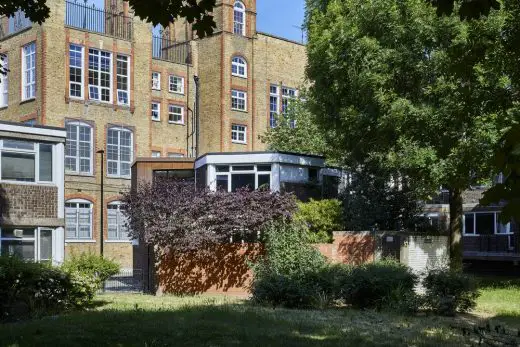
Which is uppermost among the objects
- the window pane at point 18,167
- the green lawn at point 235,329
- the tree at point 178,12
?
the tree at point 178,12

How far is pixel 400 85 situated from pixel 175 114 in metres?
29.5

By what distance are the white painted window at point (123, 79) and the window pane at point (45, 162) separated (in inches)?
751

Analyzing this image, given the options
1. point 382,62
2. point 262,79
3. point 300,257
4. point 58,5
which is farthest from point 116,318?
point 262,79

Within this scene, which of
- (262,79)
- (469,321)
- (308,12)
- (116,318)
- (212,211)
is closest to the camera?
(116,318)

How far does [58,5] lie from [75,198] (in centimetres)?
1181

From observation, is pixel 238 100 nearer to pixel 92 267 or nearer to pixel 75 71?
pixel 75 71

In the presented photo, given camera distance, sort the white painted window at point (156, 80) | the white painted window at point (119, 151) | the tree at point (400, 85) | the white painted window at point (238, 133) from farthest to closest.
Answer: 1. the white painted window at point (238, 133)
2. the white painted window at point (156, 80)
3. the white painted window at point (119, 151)
4. the tree at point (400, 85)

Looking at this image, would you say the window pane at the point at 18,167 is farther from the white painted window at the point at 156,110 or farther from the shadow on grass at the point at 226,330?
the white painted window at the point at 156,110

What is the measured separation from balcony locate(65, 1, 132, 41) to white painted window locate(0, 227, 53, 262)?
20.3 m

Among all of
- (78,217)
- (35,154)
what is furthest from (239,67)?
(35,154)

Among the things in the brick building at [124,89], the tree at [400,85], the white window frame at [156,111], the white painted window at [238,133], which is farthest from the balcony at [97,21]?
the tree at [400,85]

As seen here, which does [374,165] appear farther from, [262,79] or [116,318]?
[262,79]

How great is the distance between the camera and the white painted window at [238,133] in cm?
5028

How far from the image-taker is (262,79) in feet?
171
